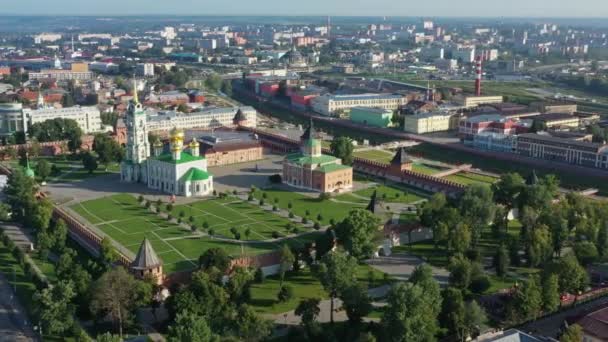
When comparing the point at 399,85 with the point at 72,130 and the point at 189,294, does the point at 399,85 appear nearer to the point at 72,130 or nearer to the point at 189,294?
the point at 72,130

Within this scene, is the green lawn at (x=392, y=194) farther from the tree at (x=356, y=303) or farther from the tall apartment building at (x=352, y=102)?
the tall apartment building at (x=352, y=102)

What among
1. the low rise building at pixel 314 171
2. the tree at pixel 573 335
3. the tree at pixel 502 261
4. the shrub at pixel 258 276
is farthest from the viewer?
the low rise building at pixel 314 171

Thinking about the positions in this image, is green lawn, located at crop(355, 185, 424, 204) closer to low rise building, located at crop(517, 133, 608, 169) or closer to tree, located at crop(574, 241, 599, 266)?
tree, located at crop(574, 241, 599, 266)

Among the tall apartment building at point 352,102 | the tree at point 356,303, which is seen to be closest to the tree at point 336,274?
the tree at point 356,303

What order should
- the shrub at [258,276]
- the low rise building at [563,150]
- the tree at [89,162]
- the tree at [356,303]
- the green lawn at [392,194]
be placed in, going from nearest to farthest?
A: 1. the tree at [356,303]
2. the shrub at [258,276]
3. the green lawn at [392,194]
4. the tree at [89,162]
5. the low rise building at [563,150]

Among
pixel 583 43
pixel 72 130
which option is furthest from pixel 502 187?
pixel 583 43

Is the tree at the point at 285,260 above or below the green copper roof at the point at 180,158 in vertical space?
below
